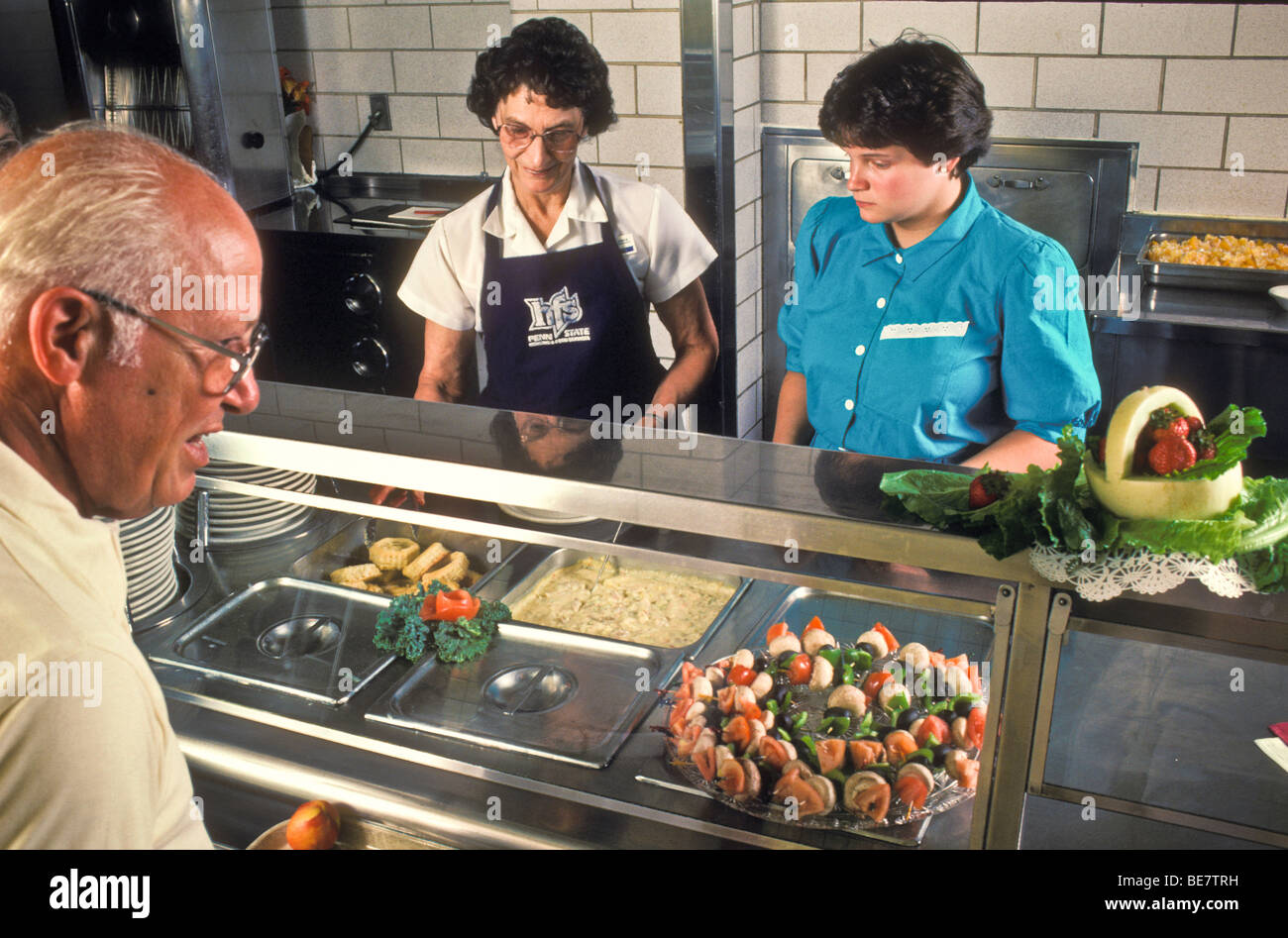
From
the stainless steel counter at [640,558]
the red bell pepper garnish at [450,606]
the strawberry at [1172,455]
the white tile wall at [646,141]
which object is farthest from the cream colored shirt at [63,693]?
the white tile wall at [646,141]

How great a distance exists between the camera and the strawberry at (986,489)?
128 cm

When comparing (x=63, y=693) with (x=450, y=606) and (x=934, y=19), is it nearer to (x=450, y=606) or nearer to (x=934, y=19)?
(x=450, y=606)

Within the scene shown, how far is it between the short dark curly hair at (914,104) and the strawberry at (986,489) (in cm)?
132

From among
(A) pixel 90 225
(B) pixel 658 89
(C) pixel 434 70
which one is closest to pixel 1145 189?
(B) pixel 658 89

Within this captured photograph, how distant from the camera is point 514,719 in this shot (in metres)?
1.77

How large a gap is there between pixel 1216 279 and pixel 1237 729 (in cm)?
285

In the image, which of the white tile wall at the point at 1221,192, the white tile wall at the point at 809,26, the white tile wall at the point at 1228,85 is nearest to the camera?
the white tile wall at the point at 1228,85

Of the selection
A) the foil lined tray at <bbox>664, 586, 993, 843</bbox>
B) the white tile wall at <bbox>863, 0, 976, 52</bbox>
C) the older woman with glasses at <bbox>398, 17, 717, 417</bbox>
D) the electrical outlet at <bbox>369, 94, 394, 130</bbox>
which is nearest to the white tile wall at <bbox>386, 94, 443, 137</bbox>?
the electrical outlet at <bbox>369, 94, 394, 130</bbox>

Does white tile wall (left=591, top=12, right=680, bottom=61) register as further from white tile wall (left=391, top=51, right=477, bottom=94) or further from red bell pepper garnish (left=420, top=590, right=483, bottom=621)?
red bell pepper garnish (left=420, top=590, right=483, bottom=621)

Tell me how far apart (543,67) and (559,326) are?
694 millimetres

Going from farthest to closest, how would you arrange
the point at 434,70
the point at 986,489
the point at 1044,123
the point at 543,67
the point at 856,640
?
the point at 434,70 → the point at 1044,123 → the point at 543,67 → the point at 856,640 → the point at 986,489

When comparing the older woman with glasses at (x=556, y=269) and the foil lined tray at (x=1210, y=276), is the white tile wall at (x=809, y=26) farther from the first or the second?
the older woman with glasses at (x=556, y=269)

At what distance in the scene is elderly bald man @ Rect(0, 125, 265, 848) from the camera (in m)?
0.94

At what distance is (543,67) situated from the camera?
2910mm
